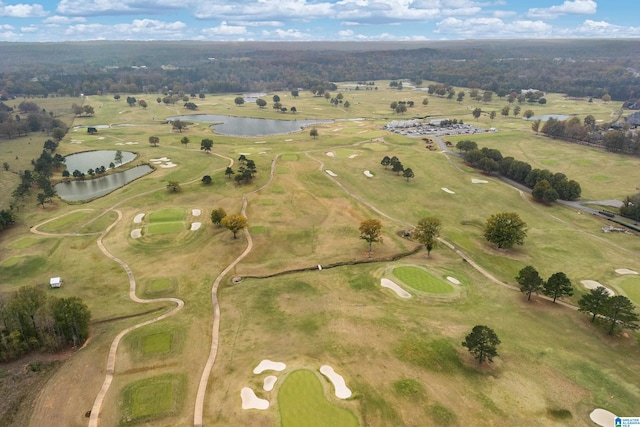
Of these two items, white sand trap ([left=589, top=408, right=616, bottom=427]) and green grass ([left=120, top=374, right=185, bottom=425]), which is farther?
green grass ([left=120, top=374, right=185, bottom=425])

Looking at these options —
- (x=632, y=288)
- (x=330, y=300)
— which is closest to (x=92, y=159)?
(x=330, y=300)

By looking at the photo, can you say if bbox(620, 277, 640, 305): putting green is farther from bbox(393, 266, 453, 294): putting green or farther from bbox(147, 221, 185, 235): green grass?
bbox(147, 221, 185, 235): green grass

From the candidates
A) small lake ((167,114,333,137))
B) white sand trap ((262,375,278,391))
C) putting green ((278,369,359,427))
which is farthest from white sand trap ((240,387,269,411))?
small lake ((167,114,333,137))

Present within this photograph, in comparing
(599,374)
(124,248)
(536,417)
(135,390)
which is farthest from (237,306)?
(599,374)

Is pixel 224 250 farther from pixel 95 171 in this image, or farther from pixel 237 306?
pixel 95 171

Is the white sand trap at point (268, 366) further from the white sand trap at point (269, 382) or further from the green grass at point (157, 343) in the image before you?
the green grass at point (157, 343)
